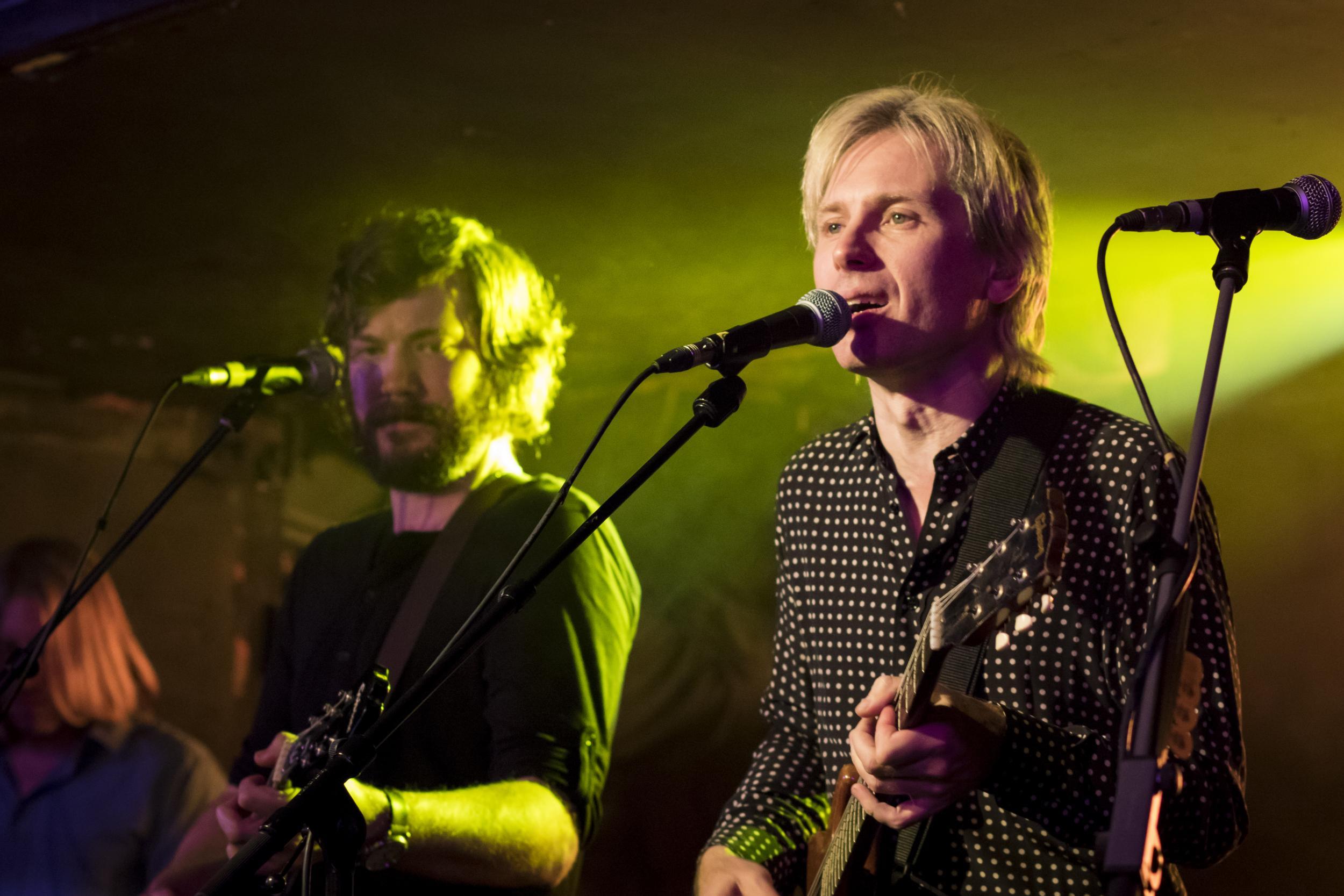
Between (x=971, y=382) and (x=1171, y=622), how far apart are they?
792 mm

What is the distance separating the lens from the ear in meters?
1.92

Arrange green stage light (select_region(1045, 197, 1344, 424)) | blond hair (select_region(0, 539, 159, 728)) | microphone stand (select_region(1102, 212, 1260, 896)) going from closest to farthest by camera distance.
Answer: microphone stand (select_region(1102, 212, 1260, 896)) → green stage light (select_region(1045, 197, 1344, 424)) → blond hair (select_region(0, 539, 159, 728))

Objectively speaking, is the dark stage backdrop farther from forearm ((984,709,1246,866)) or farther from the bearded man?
forearm ((984,709,1246,866))

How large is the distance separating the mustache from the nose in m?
1.27

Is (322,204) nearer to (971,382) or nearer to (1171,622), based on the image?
(971,382)

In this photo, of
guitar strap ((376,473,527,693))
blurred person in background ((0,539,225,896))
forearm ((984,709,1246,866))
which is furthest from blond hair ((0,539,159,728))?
forearm ((984,709,1246,866))

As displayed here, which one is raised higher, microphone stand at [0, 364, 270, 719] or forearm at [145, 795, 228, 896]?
microphone stand at [0, 364, 270, 719]

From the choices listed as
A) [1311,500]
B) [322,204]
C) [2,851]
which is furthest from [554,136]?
[2,851]

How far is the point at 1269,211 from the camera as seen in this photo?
140 centimetres

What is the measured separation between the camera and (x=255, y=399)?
2490 mm

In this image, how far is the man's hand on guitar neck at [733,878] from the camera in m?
1.81

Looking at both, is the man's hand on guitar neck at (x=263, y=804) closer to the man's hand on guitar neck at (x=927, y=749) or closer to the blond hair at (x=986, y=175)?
the man's hand on guitar neck at (x=927, y=749)

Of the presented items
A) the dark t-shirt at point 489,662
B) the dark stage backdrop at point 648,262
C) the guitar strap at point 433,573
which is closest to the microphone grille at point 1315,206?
the dark stage backdrop at point 648,262

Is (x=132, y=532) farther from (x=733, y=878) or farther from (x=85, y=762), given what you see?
(x=85, y=762)
